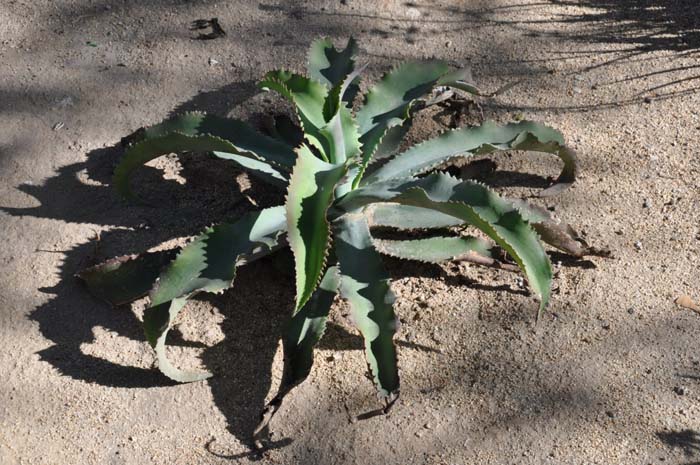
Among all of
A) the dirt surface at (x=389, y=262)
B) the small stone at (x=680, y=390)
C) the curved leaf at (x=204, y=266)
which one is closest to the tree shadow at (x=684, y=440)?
the dirt surface at (x=389, y=262)

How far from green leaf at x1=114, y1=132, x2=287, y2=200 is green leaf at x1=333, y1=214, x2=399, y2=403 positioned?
0.32 meters

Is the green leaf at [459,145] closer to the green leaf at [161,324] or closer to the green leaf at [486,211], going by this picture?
the green leaf at [486,211]

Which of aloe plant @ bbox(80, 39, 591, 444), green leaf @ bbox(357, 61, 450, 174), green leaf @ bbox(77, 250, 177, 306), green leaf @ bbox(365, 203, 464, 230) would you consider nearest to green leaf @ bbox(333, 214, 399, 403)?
aloe plant @ bbox(80, 39, 591, 444)

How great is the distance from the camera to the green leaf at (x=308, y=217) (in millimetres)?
2055

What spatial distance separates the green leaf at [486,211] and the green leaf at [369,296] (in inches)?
5.0

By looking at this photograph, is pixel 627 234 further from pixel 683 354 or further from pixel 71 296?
pixel 71 296

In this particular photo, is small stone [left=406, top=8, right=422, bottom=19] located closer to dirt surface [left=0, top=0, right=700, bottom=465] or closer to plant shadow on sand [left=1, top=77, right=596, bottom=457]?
dirt surface [left=0, top=0, right=700, bottom=465]

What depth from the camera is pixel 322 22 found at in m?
3.61

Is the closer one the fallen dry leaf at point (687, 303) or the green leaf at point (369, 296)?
the green leaf at point (369, 296)

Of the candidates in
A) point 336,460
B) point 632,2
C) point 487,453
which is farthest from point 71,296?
point 632,2

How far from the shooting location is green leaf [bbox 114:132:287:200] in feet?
7.95

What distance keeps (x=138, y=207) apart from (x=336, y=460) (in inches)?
44.6

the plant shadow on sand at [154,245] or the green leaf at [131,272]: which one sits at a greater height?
the green leaf at [131,272]

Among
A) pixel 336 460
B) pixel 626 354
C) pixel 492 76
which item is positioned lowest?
pixel 336 460
